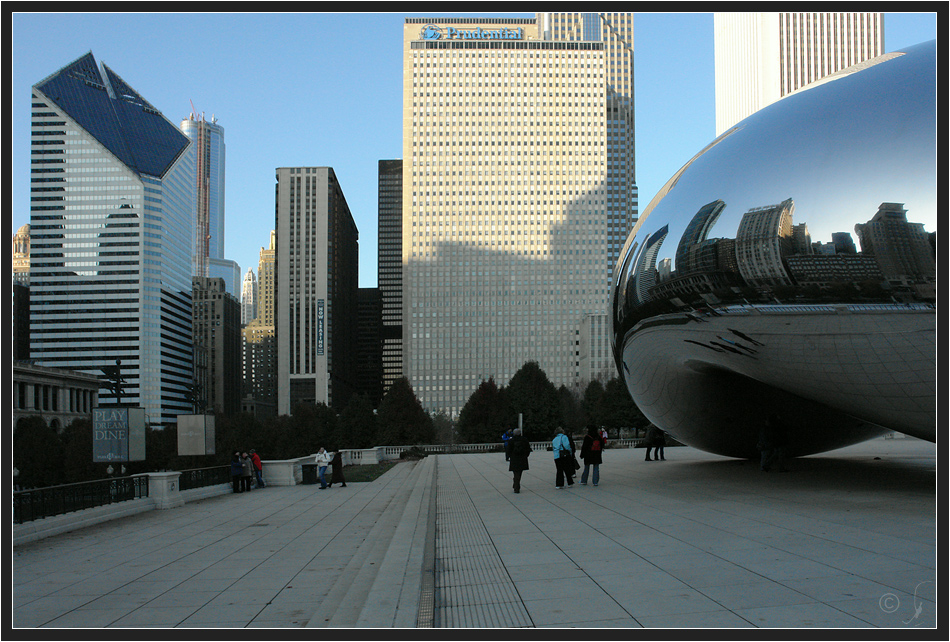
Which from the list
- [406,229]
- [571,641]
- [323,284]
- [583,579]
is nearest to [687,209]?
[583,579]

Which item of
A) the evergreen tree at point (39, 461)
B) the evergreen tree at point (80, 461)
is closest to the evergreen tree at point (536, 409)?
the evergreen tree at point (80, 461)

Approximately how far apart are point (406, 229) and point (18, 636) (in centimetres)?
13715

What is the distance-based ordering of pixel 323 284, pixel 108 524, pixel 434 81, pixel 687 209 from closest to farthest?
pixel 687 209
pixel 108 524
pixel 434 81
pixel 323 284

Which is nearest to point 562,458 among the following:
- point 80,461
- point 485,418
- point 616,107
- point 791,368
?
point 791,368

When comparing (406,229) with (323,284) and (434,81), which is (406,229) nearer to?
(434,81)

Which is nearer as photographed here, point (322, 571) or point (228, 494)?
point (322, 571)

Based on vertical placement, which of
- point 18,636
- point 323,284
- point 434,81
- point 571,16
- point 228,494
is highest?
point 571,16

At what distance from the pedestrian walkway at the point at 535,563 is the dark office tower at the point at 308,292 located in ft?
501

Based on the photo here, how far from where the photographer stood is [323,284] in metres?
170

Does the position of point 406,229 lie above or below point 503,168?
below

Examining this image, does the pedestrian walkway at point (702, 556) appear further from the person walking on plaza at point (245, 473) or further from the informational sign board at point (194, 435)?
the person walking on plaza at point (245, 473)

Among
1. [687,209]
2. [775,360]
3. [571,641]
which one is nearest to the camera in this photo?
[571,641]

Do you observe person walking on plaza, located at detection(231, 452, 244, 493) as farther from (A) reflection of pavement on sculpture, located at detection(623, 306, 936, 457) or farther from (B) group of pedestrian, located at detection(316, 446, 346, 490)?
(A) reflection of pavement on sculpture, located at detection(623, 306, 936, 457)

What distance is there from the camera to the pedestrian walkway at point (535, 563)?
18.1ft
